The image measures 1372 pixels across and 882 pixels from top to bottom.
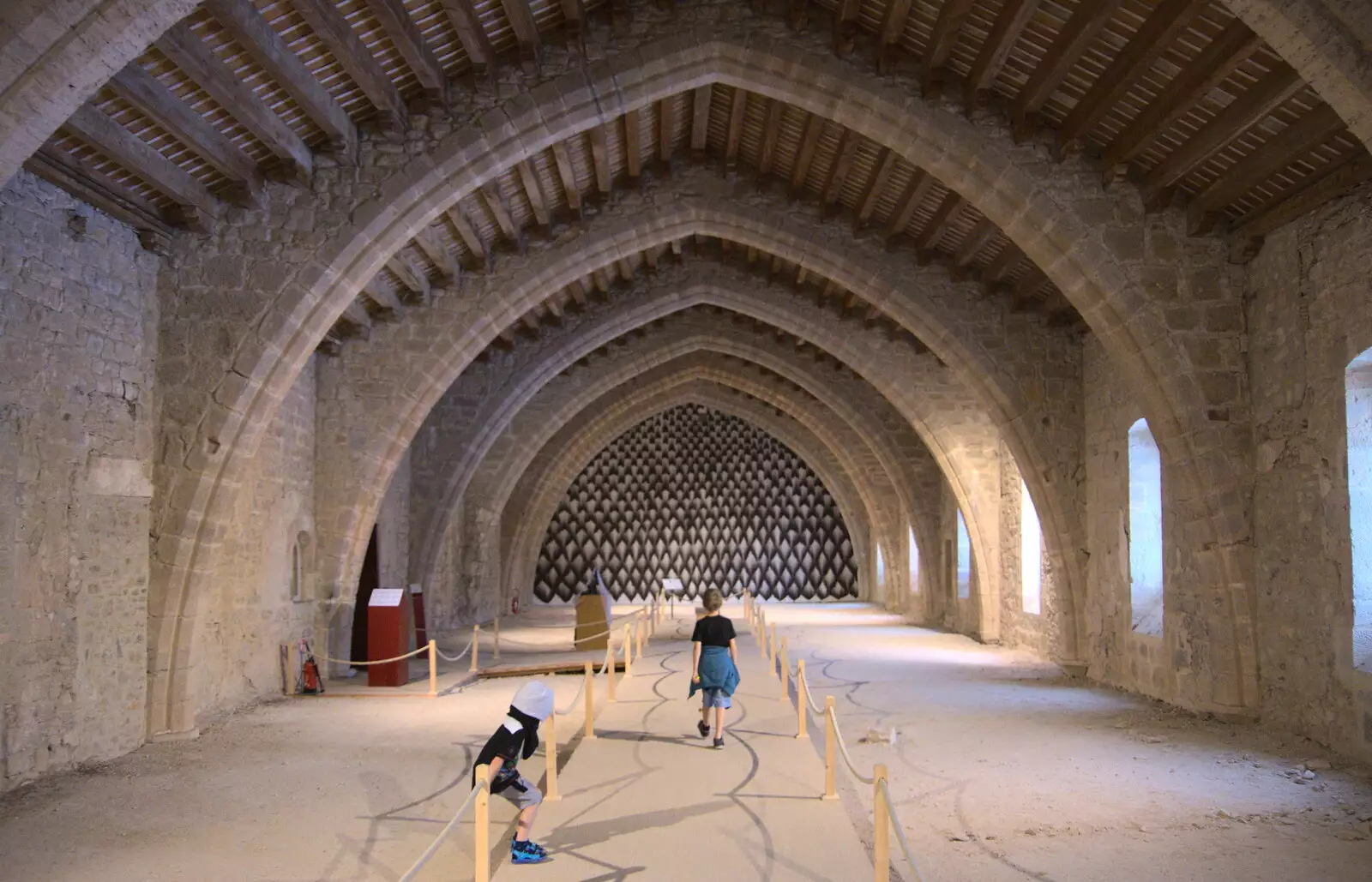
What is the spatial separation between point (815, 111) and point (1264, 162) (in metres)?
2.99

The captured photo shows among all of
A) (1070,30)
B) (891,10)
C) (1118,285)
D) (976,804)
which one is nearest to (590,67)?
(891,10)

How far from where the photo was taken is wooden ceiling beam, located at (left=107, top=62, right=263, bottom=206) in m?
5.71

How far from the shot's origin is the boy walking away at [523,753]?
13.8 feet

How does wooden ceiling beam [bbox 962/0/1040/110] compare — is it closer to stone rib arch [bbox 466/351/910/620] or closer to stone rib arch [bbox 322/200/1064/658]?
stone rib arch [bbox 322/200/1064/658]

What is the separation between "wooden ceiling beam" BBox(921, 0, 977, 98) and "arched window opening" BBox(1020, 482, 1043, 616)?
565 cm

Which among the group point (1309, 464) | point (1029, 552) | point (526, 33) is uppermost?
point (526, 33)

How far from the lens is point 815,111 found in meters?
7.98

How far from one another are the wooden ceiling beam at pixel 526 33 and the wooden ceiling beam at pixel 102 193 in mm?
2554

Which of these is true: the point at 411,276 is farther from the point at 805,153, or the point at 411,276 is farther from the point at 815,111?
the point at 815,111

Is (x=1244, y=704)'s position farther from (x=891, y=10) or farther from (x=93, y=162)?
(x=93, y=162)

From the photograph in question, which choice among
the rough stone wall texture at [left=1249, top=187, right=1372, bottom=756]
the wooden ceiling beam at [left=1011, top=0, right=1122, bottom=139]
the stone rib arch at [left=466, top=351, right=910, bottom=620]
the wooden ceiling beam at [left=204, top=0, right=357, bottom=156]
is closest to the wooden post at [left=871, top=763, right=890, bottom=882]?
the rough stone wall texture at [left=1249, top=187, right=1372, bottom=756]

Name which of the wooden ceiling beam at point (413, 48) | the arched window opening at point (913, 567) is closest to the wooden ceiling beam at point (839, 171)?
the wooden ceiling beam at point (413, 48)

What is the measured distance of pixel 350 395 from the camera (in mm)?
10406

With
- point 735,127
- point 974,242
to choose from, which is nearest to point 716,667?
point 974,242
